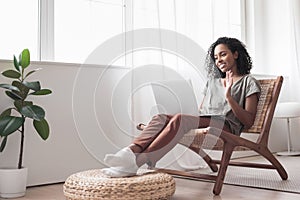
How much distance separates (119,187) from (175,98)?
0.89 meters

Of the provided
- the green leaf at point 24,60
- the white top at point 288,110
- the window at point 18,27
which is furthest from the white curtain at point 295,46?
the green leaf at point 24,60

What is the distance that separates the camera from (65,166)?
2.89m

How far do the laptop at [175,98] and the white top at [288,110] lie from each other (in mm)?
1675

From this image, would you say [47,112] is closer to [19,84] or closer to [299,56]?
[19,84]

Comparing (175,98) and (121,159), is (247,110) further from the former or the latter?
(121,159)

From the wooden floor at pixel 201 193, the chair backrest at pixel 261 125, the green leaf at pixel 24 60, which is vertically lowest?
the wooden floor at pixel 201 193

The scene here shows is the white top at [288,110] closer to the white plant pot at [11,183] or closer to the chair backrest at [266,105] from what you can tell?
the chair backrest at [266,105]

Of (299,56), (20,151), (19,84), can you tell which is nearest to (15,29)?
(19,84)

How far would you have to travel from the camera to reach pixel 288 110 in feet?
13.6

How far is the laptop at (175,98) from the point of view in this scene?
272cm

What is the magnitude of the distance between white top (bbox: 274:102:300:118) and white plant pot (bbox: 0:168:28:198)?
272cm

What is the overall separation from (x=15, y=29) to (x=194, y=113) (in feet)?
4.43

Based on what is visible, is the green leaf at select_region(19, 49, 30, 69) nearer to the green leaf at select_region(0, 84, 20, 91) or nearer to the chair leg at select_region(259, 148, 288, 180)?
the green leaf at select_region(0, 84, 20, 91)

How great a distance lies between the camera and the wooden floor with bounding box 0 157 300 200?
7.55ft
